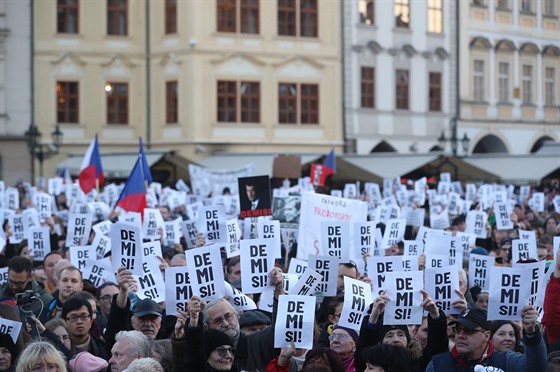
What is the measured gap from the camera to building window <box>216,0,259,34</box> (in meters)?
43.4

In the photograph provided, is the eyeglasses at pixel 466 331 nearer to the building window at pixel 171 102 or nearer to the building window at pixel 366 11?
the building window at pixel 171 102

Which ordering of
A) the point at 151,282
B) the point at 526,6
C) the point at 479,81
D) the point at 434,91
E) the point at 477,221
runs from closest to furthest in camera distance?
the point at 151,282 < the point at 477,221 < the point at 434,91 < the point at 479,81 < the point at 526,6

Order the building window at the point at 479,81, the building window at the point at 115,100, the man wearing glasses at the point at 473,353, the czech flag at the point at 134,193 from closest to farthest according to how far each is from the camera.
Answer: the man wearing glasses at the point at 473,353, the czech flag at the point at 134,193, the building window at the point at 115,100, the building window at the point at 479,81

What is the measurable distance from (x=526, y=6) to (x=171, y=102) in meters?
15.9

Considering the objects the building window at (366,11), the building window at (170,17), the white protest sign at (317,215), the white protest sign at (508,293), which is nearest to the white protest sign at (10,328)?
the white protest sign at (508,293)

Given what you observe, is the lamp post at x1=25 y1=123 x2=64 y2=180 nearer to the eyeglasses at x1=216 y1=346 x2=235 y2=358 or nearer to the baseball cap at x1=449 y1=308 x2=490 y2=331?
the eyeglasses at x1=216 y1=346 x2=235 y2=358

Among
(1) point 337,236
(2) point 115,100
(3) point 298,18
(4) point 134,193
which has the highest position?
(3) point 298,18

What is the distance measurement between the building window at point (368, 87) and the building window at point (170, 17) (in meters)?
7.40

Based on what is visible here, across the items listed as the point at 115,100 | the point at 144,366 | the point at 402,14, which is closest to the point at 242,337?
the point at 144,366

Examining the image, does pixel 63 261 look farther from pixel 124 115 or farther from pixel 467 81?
pixel 467 81

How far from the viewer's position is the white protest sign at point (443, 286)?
9.50 m

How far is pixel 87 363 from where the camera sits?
28.1ft

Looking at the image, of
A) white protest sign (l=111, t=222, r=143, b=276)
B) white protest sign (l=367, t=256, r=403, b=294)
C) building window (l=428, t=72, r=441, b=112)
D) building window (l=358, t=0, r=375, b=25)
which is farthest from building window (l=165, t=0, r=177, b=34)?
white protest sign (l=367, t=256, r=403, b=294)

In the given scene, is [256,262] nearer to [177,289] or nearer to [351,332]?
[177,289]
